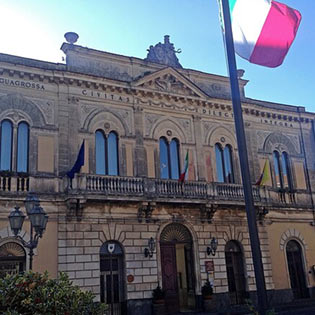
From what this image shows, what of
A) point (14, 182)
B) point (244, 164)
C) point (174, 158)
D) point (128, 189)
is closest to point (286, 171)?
point (174, 158)

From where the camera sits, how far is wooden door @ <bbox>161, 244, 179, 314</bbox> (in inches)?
861

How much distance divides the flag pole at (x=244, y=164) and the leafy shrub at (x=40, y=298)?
10.2ft

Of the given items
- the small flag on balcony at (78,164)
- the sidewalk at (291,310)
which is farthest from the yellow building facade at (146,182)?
the sidewalk at (291,310)

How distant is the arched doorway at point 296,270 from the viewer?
84.2 ft

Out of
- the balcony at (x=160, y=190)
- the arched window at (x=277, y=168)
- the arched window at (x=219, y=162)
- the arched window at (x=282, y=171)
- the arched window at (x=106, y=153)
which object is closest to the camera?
the balcony at (x=160, y=190)

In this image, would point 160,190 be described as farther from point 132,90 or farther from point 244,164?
point 244,164

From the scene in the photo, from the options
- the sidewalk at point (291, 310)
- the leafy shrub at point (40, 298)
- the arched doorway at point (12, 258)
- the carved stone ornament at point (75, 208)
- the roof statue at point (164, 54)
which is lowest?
the sidewalk at point (291, 310)

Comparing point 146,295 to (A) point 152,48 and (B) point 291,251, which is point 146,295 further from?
(A) point 152,48

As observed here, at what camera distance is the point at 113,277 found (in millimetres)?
20859

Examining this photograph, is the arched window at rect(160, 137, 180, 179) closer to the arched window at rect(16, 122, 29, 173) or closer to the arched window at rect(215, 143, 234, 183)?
the arched window at rect(215, 143, 234, 183)

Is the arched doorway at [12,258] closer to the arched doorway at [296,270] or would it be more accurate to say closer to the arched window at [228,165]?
the arched window at [228,165]

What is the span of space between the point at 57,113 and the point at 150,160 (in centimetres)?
551

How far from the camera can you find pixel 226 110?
26.8 m

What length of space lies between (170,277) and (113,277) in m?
3.11
